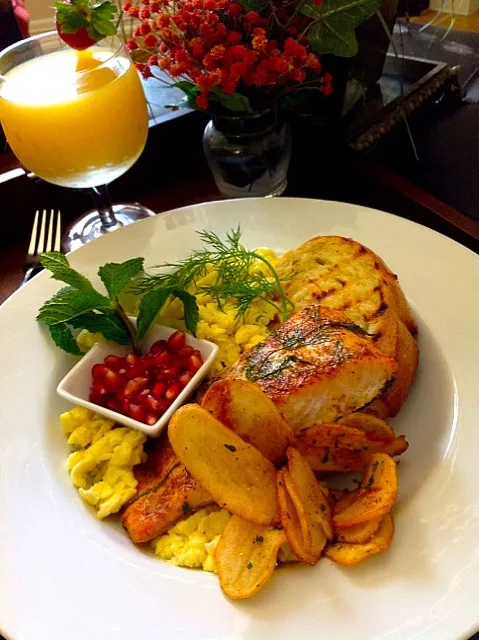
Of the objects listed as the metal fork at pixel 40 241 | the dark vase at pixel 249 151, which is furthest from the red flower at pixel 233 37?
the metal fork at pixel 40 241

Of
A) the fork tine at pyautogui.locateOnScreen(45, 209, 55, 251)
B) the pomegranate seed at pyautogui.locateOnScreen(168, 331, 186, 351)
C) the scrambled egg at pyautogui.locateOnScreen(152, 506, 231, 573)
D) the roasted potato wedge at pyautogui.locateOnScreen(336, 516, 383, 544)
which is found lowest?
the scrambled egg at pyautogui.locateOnScreen(152, 506, 231, 573)

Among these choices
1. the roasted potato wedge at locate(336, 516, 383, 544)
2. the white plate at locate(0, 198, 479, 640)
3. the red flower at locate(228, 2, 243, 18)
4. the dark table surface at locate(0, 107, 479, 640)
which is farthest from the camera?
the dark table surface at locate(0, 107, 479, 640)

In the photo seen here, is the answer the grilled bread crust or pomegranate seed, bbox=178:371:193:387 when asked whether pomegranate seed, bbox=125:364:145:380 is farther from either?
the grilled bread crust

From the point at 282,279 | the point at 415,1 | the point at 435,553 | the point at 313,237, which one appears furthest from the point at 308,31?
the point at 435,553

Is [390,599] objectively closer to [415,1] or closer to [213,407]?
[213,407]

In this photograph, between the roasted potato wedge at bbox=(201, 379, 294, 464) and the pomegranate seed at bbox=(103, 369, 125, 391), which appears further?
the pomegranate seed at bbox=(103, 369, 125, 391)

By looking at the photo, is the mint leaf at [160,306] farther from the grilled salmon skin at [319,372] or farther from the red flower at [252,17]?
the red flower at [252,17]

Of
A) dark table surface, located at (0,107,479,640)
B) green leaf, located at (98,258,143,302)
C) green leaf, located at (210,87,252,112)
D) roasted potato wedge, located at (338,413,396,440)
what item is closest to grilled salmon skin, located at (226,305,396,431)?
roasted potato wedge, located at (338,413,396,440)
